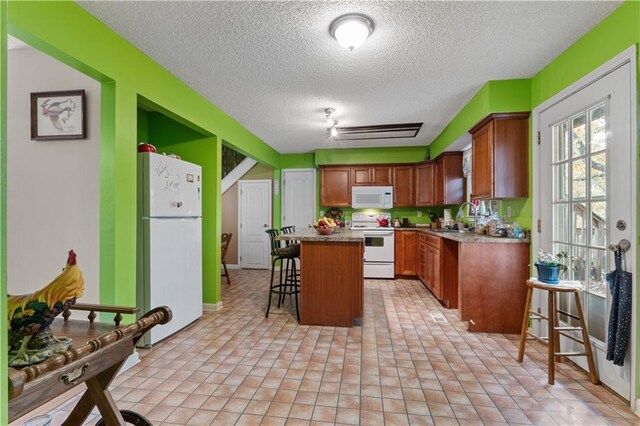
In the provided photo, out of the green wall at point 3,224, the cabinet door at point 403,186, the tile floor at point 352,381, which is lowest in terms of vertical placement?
the tile floor at point 352,381

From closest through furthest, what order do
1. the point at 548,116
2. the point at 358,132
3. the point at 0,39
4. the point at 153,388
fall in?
1. the point at 0,39
2. the point at 153,388
3. the point at 548,116
4. the point at 358,132

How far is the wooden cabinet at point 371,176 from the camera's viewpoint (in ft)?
18.4

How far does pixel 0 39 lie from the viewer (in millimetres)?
552

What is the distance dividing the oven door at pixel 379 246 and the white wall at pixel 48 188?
393 centimetres

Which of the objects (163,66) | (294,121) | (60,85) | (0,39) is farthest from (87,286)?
(294,121)

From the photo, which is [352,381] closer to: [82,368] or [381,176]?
[82,368]

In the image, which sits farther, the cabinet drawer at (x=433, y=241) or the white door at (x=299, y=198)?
the white door at (x=299, y=198)

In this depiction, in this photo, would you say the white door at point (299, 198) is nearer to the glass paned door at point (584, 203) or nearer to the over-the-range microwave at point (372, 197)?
the over-the-range microwave at point (372, 197)

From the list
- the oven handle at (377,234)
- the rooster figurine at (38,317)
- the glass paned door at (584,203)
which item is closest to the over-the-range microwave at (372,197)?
the oven handle at (377,234)

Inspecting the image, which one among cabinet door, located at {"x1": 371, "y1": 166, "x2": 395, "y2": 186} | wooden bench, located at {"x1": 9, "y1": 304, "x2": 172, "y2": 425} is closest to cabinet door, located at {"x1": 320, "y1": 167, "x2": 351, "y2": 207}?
cabinet door, located at {"x1": 371, "y1": 166, "x2": 395, "y2": 186}

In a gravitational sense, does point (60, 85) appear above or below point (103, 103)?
above

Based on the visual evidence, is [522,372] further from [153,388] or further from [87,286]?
[87,286]

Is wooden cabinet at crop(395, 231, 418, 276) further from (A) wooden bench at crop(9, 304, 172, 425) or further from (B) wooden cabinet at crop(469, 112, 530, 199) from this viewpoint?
(A) wooden bench at crop(9, 304, 172, 425)

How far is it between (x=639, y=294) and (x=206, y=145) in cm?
397
